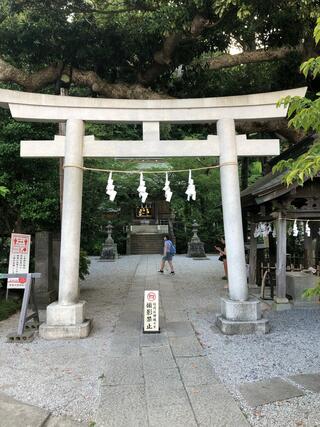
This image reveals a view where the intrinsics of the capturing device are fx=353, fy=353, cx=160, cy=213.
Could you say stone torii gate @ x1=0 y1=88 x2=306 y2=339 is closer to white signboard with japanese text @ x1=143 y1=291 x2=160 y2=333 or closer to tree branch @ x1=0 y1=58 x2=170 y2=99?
white signboard with japanese text @ x1=143 y1=291 x2=160 y2=333

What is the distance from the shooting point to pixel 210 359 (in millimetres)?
5250

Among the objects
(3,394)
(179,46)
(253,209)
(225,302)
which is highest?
(179,46)

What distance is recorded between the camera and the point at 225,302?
6688 millimetres

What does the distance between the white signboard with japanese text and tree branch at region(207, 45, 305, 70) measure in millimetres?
7544

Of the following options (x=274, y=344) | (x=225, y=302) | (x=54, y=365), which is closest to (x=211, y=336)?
(x=225, y=302)

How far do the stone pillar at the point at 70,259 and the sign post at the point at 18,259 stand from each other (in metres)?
1.23

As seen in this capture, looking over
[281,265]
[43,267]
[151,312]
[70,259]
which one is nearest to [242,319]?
[151,312]

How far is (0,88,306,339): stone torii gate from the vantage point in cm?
658

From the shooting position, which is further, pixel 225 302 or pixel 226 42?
pixel 226 42

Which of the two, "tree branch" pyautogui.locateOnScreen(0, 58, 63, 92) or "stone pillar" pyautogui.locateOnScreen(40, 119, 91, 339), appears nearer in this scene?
"stone pillar" pyautogui.locateOnScreen(40, 119, 91, 339)

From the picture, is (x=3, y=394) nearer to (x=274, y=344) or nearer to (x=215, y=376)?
(x=215, y=376)

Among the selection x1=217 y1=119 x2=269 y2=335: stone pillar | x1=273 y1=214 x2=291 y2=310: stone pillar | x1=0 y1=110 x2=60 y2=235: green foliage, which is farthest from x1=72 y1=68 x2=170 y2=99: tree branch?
x1=273 y1=214 x2=291 y2=310: stone pillar

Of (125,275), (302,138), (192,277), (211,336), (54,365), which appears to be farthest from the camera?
(125,275)

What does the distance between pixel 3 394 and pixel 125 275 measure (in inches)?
435
